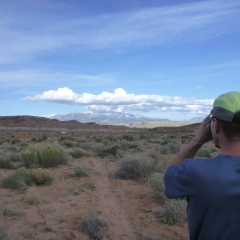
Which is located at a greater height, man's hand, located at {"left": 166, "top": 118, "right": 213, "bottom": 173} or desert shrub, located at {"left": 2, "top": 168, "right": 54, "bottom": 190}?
man's hand, located at {"left": 166, "top": 118, "right": 213, "bottom": 173}

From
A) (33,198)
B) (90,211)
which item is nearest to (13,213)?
(33,198)

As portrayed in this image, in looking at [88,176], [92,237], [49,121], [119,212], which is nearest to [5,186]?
[88,176]

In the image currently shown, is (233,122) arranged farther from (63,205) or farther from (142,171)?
(142,171)

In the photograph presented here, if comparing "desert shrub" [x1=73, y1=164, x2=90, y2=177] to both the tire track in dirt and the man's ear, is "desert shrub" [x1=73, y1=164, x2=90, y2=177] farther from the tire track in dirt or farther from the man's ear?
the man's ear

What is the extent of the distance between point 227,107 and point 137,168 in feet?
33.2

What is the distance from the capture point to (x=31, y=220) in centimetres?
743

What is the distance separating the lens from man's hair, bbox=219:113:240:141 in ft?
6.92

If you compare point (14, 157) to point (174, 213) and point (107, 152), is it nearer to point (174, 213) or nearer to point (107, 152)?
point (107, 152)

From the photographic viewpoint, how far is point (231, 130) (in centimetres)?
212

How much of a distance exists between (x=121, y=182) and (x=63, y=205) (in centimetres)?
326

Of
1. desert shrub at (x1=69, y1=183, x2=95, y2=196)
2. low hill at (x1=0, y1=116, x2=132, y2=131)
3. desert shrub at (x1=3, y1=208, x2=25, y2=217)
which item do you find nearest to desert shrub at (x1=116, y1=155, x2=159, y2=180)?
desert shrub at (x1=69, y1=183, x2=95, y2=196)

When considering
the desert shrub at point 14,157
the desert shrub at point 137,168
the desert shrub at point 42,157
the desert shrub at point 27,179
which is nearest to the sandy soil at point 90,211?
the desert shrub at point 27,179

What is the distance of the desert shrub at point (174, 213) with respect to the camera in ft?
22.6

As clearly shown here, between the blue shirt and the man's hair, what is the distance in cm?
12
